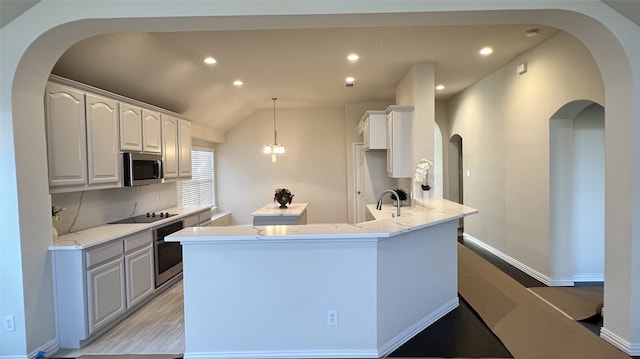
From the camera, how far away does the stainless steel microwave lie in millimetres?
3771

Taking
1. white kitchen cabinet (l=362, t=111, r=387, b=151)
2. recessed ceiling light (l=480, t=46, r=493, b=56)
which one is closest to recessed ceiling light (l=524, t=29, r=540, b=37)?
recessed ceiling light (l=480, t=46, r=493, b=56)

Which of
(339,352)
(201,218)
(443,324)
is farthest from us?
(201,218)

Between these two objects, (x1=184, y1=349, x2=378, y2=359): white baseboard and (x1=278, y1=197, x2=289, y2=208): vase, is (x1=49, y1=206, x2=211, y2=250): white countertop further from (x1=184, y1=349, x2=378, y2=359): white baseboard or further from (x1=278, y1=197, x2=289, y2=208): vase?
(x1=278, y1=197, x2=289, y2=208): vase

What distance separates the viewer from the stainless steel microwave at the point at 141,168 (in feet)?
12.4

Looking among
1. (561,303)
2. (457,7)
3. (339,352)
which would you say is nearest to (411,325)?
(339,352)

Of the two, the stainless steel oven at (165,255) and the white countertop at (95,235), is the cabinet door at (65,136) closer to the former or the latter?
the white countertop at (95,235)

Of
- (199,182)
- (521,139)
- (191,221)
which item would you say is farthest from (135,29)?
(199,182)

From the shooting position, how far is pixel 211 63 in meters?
4.49

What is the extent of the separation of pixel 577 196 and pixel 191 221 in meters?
5.07

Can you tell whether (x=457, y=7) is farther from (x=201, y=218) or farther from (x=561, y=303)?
(x=201, y=218)

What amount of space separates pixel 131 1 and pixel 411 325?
3.33m

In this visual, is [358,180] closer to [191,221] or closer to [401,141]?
[401,141]

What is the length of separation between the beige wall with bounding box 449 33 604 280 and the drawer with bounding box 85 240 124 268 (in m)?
4.78

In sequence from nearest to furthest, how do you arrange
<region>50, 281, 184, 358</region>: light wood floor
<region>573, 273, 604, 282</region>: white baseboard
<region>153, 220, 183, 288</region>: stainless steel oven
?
<region>50, 281, 184, 358</region>: light wood floor
<region>153, 220, 183, 288</region>: stainless steel oven
<region>573, 273, 604, 282</region>: white baseboard
